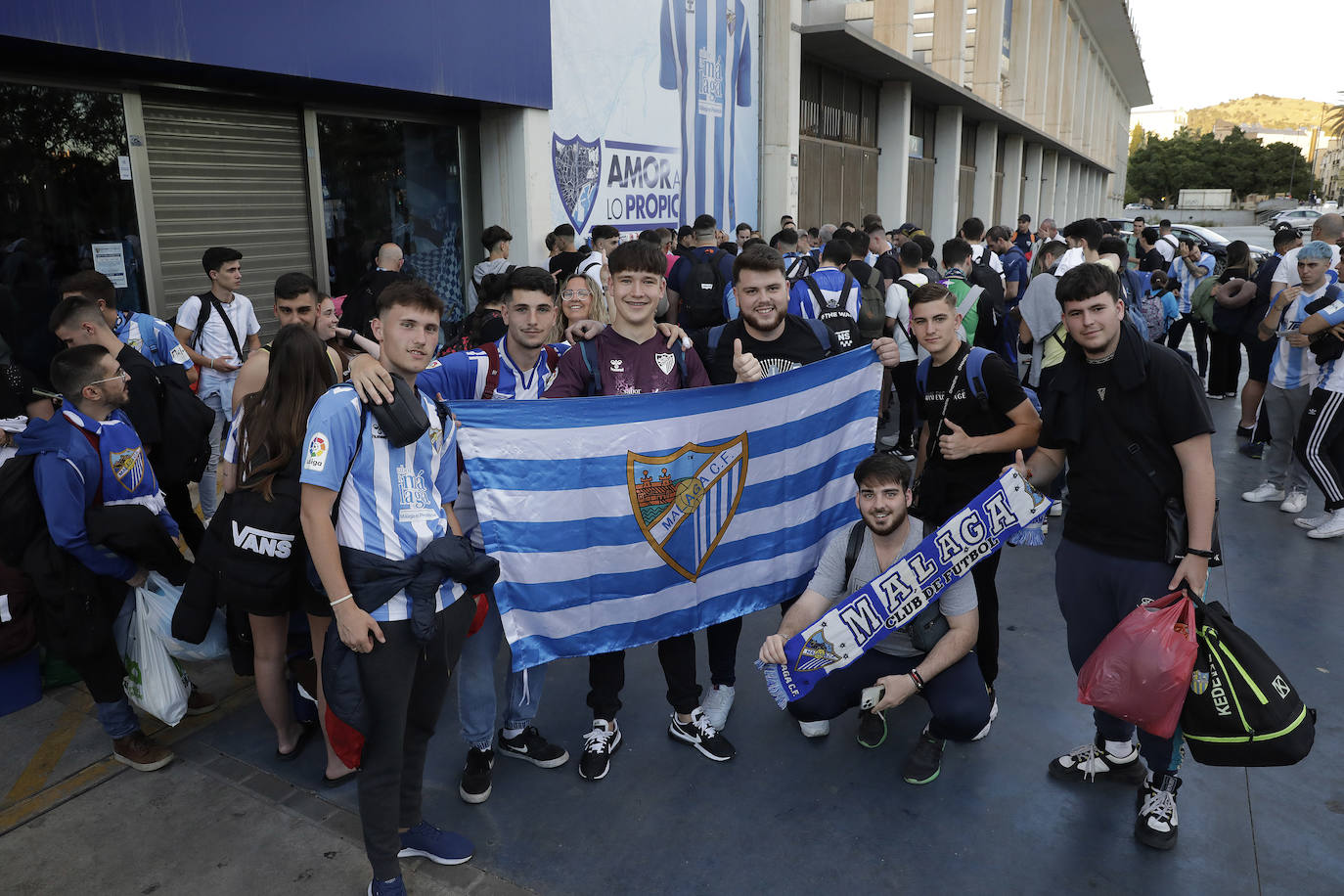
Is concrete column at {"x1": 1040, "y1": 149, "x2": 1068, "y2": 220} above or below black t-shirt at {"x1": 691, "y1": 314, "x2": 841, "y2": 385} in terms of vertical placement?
above

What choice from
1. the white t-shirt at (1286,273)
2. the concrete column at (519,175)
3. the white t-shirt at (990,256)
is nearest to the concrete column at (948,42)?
the white t-shirt at (990,256)

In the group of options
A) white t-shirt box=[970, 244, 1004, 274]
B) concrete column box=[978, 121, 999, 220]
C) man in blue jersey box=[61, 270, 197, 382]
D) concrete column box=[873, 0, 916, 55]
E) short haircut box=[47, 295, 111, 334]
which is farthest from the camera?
concrete column box=[978, 121, 999, 220]

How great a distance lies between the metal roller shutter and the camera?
720 centimetres

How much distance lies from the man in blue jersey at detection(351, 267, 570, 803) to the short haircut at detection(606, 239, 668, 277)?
1.21 ft

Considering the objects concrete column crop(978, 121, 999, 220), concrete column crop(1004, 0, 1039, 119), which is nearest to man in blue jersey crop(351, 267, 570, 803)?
concrete column crop(978, 121, 999, 220)

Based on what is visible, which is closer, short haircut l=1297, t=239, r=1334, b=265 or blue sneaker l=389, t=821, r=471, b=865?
blue sneaker l=389, t=821, r=471, b=865

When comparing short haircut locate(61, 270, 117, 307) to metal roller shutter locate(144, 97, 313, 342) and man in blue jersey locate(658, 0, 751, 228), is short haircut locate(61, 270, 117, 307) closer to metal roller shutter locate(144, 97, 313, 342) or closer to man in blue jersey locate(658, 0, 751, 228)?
metal roller shutter locate(144, 97, 313, 342)

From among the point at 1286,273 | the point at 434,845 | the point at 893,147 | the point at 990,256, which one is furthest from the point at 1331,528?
the point at 893,147

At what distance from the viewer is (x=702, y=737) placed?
386 centimetres

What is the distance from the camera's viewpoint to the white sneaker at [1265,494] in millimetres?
7393

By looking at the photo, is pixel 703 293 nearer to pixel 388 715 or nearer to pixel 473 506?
pixel 473 506

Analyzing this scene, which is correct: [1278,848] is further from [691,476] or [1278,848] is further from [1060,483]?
[1060,483]

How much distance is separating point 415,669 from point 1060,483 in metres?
5.57

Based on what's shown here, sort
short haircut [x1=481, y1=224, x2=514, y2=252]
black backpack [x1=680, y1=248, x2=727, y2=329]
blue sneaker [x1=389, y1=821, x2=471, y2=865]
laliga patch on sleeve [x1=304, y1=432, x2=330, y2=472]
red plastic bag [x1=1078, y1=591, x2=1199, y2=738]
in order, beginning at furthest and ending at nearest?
black backpack [x1=680, y1=248, x2=727, y2=329] < short haircut [x1=481, y1=224, x2=514, y2=252] < blue sneaker [x1=389, y1=821, x2=471, y2=865] < red plastic bag [x1=1078, y1=591, x2=1199, y2=738] < laliga patch on sleeve [x1=304, y1=432, x2=330, y2=472]
